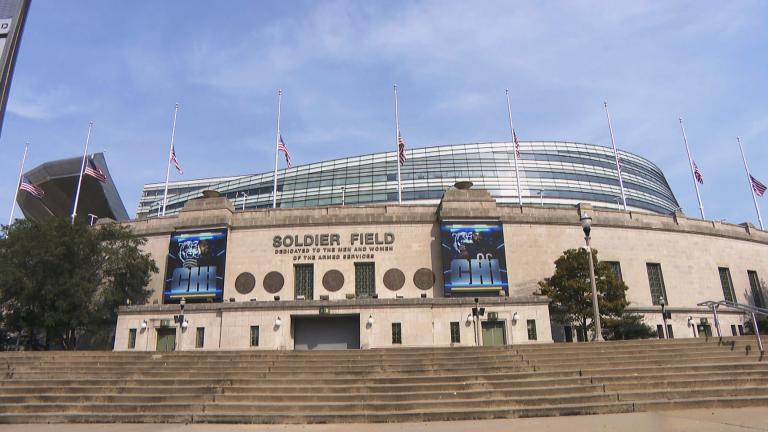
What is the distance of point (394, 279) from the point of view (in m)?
34.1

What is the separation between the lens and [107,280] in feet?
112

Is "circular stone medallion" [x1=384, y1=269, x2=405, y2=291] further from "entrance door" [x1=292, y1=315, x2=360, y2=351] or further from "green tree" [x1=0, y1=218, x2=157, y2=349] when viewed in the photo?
"green tree" [x1=0, y1=218, x2=157, y2=349]

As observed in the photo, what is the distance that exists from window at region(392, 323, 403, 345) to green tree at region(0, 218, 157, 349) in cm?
1800

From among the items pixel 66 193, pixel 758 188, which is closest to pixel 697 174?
pixel 758 188

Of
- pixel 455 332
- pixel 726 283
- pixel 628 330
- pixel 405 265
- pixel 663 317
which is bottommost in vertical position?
pixel 628 330

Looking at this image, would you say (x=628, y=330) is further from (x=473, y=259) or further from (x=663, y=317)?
(x=473, y=259)

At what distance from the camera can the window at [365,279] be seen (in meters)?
34.0

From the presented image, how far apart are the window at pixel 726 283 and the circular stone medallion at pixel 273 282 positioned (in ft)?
114

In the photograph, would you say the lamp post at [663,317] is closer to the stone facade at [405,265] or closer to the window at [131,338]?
the stone facade at [405,265]

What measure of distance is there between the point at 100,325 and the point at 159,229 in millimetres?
7904

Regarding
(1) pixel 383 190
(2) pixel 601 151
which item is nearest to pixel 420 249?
(1) pixel 383 190

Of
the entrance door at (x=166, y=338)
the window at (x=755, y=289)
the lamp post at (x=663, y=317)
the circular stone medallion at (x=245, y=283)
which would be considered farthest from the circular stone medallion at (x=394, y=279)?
the window at (x=755, y=289)

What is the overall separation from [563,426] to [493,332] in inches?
780

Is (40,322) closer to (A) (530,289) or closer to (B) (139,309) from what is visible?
(B) (139,309)
